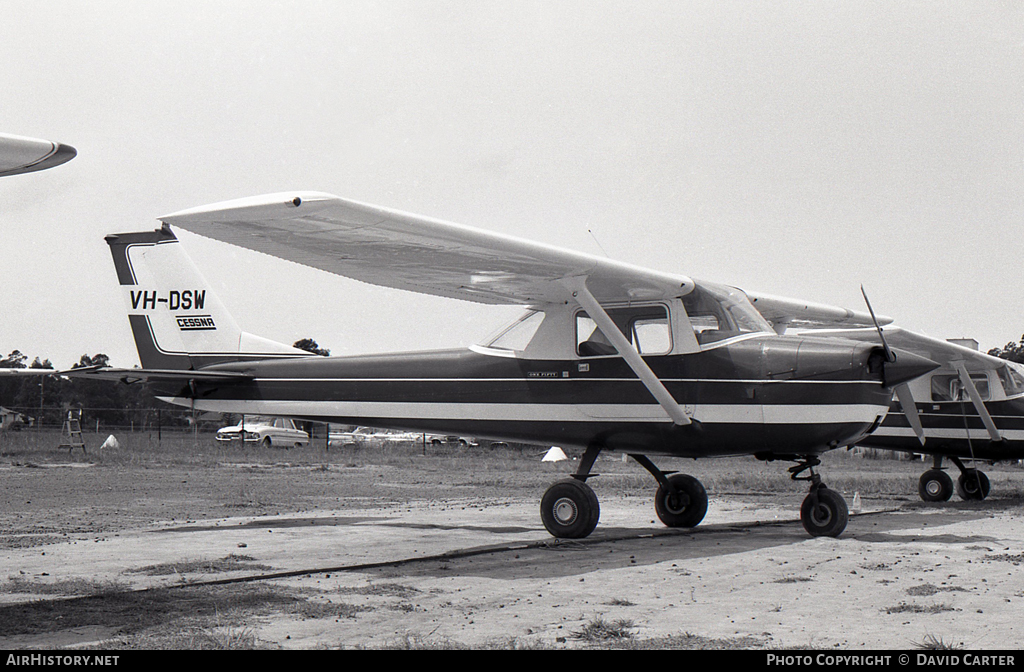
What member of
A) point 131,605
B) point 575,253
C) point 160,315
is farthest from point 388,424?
point 131,605

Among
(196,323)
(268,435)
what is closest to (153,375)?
(196,323)

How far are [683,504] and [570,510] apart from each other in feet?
6.62

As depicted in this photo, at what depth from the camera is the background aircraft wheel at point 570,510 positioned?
940 centimetres

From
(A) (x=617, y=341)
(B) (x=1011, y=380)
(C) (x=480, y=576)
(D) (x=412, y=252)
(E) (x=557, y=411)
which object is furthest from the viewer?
(B) (x=1011, y=380)

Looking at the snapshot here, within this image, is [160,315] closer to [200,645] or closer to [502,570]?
[502,570]

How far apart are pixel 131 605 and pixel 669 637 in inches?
123

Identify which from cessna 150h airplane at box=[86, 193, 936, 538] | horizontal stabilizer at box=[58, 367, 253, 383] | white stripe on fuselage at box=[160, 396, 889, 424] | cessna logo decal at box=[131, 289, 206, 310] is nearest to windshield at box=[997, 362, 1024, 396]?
cessna 150h airplane at box=[86, 193, 936, 538]

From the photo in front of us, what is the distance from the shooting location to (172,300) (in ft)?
42.5

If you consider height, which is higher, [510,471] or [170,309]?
[170,309]

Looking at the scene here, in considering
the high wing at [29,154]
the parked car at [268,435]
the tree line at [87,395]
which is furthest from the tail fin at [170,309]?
the tree line at [87,395]

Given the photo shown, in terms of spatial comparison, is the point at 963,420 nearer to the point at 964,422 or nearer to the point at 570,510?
the point at 964,422

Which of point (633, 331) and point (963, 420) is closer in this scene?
point (633, 331)

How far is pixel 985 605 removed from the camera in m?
5.64

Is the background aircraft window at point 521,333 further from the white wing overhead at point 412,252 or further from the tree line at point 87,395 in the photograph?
the tree line at point 87,395
